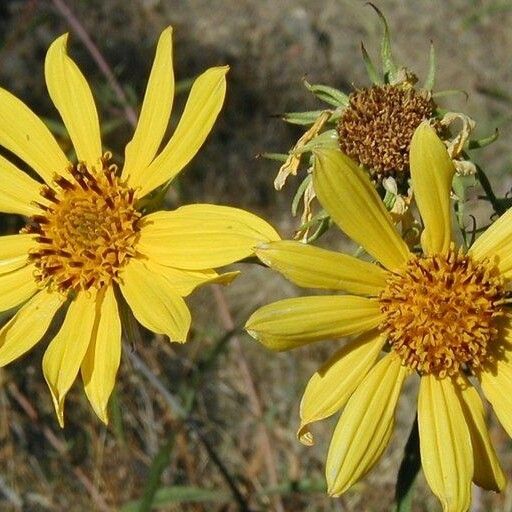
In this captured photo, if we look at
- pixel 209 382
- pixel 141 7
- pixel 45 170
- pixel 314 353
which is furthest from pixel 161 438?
pixel 141 7

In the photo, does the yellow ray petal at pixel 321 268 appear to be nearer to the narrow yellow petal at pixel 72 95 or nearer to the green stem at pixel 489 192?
the green stem at pixel 489 192

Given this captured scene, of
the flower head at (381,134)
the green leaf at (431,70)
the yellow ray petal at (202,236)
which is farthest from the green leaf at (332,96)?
the yellow ray petal at (202,236)

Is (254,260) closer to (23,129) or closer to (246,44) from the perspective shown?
(23,129)

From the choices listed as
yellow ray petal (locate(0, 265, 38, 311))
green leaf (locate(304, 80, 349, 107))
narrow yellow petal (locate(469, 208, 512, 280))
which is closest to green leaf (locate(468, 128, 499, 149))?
narrow yellow petal (locate(469, 208, 512, 280))

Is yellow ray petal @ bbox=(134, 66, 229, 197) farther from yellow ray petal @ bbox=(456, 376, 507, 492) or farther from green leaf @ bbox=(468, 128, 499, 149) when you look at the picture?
yellow ray petal @ bbox=(456, 376, 507, 492)

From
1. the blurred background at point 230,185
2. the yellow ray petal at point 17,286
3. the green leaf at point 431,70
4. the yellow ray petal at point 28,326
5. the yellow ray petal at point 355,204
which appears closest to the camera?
the yellow ray petal at point 355,204

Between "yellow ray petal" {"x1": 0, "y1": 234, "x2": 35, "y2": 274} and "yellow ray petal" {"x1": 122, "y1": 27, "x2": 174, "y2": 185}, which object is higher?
"yellow ray petal" {"x1": 122, "y1": 27, "x2": 174, "y2": 185}
